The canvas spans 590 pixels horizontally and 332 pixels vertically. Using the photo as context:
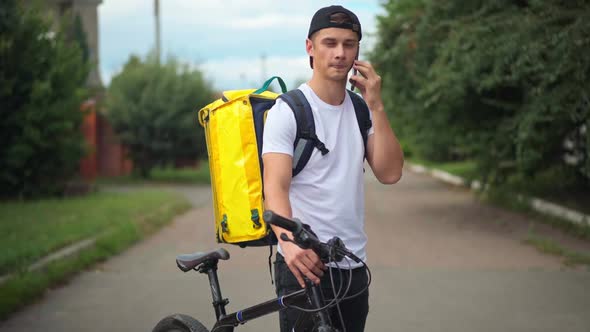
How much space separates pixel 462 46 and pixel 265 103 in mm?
8939

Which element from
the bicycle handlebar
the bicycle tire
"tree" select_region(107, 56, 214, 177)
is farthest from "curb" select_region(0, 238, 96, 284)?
"tree" select_region(107, 56, 214, 177)

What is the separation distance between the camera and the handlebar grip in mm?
2791

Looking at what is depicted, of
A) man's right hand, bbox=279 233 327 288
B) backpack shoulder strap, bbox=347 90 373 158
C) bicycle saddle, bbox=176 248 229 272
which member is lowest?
bicycle saddle, bbox=176 248 229 272

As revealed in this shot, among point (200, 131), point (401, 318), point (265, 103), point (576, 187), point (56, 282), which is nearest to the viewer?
point (265, 103)

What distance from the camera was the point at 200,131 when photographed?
28.7 m

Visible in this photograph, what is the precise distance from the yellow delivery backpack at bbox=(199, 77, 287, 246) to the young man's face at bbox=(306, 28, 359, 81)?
304 mm

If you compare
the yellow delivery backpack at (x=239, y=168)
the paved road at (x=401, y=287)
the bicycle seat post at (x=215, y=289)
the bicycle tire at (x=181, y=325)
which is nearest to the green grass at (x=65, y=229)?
the paved road at (x=401, y=287)

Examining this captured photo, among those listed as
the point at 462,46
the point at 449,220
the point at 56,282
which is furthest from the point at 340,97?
the point at 449,220

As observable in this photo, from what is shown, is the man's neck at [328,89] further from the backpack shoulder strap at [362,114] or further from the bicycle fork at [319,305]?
the bicycle fork at [319,305]

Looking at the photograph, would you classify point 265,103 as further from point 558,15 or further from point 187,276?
point 558,15

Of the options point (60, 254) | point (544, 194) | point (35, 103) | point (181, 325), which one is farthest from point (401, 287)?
point (35, 103)

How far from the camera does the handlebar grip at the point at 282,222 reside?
2.79m

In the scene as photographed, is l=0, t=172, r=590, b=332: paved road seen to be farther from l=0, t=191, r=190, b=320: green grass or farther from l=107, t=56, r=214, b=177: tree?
l=107, t=56, r=214, b=177: tree

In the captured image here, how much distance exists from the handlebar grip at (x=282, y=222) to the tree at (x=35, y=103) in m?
15.4
